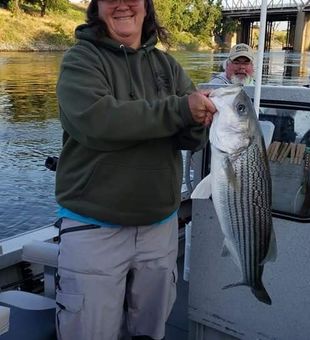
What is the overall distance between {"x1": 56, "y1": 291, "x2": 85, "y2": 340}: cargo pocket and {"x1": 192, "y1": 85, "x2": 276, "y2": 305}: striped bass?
28.1 inches

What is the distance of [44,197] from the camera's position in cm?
891

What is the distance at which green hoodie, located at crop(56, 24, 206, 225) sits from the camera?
2.08m

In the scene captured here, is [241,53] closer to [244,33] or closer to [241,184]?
[241,184]

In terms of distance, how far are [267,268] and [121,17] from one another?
1.40 metres

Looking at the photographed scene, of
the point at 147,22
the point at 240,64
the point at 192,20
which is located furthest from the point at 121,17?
the point at 192,20

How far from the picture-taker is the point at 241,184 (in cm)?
211

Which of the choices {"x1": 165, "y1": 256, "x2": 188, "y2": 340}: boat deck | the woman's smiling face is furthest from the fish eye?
{"x1": 165, "y1": 256, "x2": 188, "y2": 340}: boat deck

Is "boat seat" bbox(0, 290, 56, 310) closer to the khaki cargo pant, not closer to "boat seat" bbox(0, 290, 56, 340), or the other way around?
"boat seat" bbox(0, 290, 56, 340)

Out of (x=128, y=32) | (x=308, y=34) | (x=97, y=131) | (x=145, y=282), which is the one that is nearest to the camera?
(x=97, y=131)

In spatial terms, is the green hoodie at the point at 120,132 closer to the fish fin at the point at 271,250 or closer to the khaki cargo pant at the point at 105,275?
the khaki cargo pant at the point at 105,275

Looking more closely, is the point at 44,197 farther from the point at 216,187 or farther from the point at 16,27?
the point at 16,27

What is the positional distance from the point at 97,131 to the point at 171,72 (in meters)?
0.59

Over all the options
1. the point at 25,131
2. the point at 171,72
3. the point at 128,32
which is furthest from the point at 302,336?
the point at 25,131

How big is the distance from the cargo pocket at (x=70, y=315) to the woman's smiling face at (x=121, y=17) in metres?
1.16
